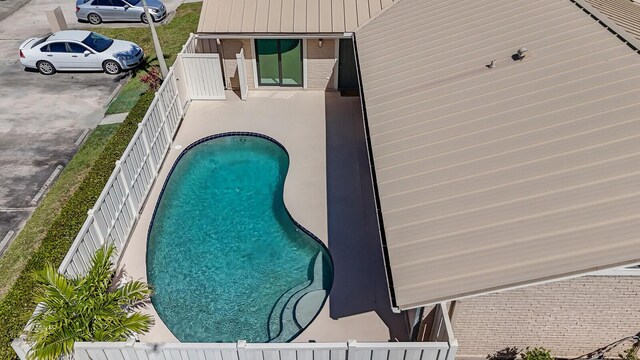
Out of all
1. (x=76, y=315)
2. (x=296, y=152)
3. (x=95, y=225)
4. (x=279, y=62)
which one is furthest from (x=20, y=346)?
(x=279, y=62)

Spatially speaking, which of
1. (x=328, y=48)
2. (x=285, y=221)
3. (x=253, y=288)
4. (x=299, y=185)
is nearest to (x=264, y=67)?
(x=328, y=48)

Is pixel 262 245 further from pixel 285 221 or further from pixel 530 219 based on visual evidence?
pixel 530 219

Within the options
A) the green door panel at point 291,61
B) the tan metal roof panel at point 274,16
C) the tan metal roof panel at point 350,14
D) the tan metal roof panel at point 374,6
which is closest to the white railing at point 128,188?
the tan metal roof panel at point 274,16

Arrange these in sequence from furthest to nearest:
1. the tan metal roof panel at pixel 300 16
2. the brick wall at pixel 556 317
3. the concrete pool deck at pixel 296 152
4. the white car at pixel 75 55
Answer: the white car at pixel 75 55
the tan metal roof panel at pixel 300 16
the concrete pool deck at pixel 296 152
the brick wall at pixel 556 317

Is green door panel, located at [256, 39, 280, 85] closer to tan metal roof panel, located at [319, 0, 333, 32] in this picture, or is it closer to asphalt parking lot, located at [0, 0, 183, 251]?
tan metal roof panel, located at [319, 0, 333, 32]

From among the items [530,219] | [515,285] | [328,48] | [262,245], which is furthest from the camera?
[328,48]

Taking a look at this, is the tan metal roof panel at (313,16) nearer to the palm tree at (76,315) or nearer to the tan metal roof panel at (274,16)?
the tan metal roof panel at (274,16)
